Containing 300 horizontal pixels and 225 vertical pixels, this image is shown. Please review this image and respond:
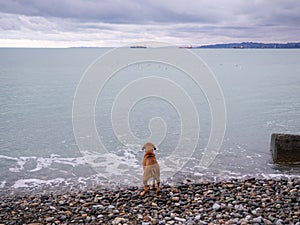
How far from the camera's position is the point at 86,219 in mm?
8109

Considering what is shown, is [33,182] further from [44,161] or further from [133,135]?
[133,135]

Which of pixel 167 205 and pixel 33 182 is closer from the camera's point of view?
pixel 167 205

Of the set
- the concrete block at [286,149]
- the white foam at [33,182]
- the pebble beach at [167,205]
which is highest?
the concrete block at [286,149]

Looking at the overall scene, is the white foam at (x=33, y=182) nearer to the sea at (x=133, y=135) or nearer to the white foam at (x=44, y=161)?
the sea at (x=133, y=135)

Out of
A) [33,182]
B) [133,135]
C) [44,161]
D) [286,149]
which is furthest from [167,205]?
[133,135]

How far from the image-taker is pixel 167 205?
345 inches

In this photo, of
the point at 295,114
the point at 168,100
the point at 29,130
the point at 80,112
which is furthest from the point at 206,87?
the point at 29,130

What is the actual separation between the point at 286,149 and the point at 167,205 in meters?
6.52

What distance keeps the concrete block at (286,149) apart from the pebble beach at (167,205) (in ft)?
8.26

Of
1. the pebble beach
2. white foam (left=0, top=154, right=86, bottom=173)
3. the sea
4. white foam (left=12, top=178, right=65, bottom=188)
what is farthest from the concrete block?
white foam (left=12, top=178, right=65, bottom=188)

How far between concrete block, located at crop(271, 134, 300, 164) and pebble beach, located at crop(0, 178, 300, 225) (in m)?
2.52

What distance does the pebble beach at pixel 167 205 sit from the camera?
7848mm

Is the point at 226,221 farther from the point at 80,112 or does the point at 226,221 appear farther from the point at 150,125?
the point at 80,112

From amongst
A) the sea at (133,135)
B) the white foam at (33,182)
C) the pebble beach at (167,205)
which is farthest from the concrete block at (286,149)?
the white foam at (33,182)
